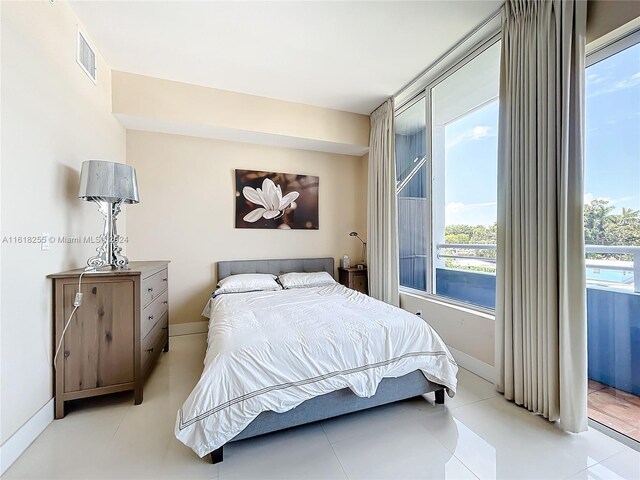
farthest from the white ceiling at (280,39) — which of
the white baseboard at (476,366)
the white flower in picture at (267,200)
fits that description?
the white baseboard at (476,366)

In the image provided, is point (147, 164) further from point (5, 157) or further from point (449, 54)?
point (449, 54)

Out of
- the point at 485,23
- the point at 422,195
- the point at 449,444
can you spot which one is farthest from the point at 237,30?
the point at 449,444

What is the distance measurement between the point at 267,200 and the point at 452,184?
2.29 m

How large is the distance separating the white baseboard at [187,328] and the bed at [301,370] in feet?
5.07

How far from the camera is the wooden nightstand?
157 inches

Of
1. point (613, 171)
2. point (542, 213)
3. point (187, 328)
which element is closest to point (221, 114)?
point (187, 328)

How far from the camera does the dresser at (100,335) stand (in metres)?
1.92

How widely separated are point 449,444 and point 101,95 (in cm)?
392

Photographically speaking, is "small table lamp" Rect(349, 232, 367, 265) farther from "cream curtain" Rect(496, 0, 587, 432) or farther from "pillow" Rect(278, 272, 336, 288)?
"cream curtain" Rect(496, 0, 587, 432)

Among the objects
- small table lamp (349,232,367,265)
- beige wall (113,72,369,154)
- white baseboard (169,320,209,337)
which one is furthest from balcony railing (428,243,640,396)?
white baseboard (169,320,209,337)

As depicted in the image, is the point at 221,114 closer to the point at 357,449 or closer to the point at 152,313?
the point at 152,313

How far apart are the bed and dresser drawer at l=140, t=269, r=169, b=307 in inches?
23.0

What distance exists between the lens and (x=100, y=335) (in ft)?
→ 6.58

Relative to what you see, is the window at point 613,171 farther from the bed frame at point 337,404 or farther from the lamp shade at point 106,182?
the lamp shade at point 106,182
